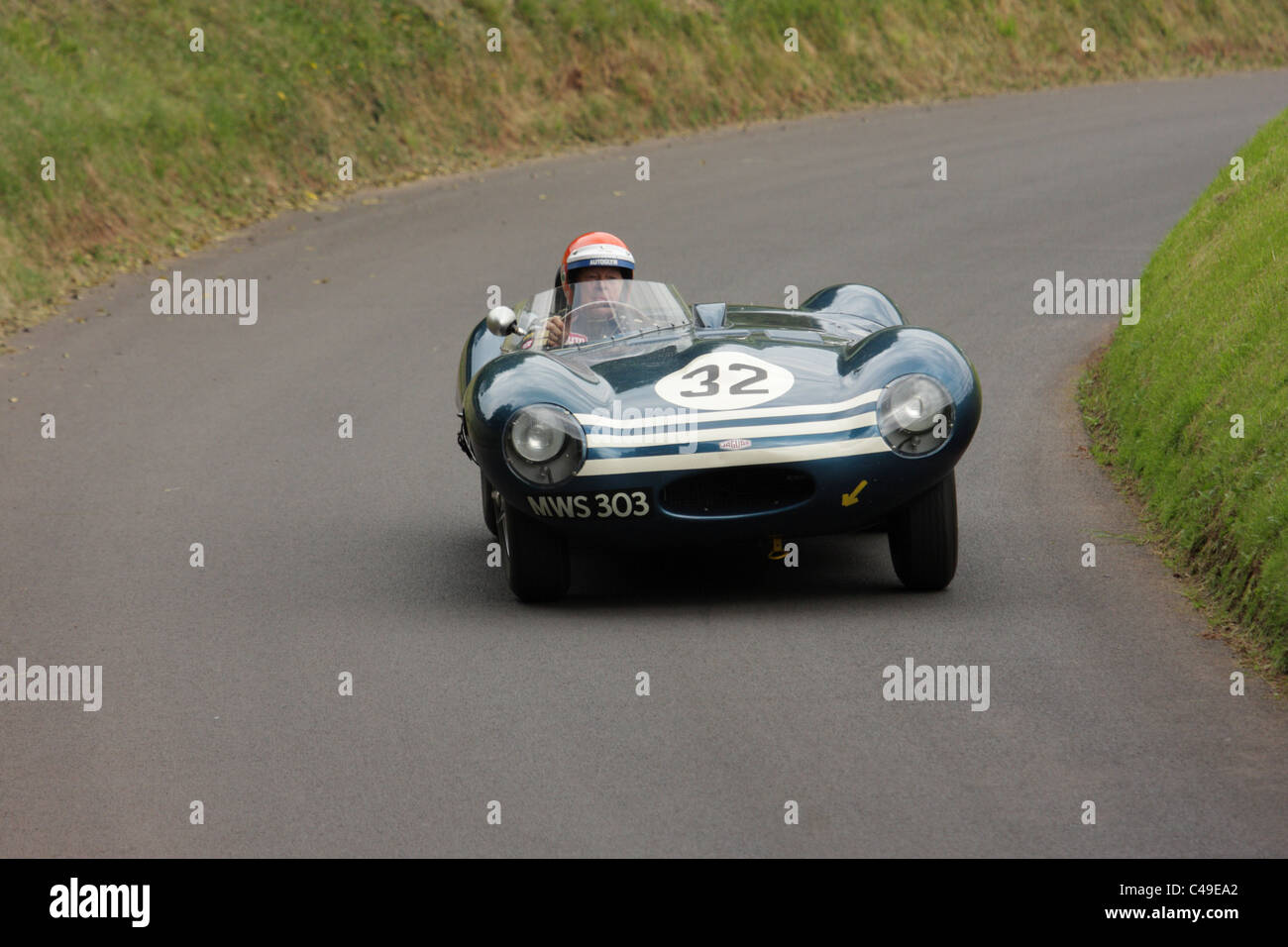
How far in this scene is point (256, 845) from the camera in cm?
466

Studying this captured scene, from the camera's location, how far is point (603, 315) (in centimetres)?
818

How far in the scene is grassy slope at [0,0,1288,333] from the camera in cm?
1599

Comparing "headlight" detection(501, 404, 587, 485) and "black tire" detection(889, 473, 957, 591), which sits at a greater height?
"headlight" detection(501, 404, 587, 485)

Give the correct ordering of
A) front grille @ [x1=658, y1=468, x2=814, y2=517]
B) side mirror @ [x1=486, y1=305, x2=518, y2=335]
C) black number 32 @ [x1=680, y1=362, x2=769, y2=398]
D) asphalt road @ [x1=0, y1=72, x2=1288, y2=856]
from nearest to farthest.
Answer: asphalt road @ [x1=0, y1=72, x2=1288, y2=856]
front grille @ [x1=658, y1=468, x2=814, y2=517]
black number 32 @ [x1=680, y1=362, x2=769, y2=398]
side mirror @ [x1=486, y1=305, x2=518, y2=335]

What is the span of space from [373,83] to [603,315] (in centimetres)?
1305

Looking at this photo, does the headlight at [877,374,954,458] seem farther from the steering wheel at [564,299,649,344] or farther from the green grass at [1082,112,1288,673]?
the steering wheel at [564,299,649,344]

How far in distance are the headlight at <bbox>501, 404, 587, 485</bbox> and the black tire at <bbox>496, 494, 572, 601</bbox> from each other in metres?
0.28

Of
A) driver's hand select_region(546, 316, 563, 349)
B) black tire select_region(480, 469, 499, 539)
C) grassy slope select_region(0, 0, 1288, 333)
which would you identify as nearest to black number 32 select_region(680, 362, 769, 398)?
driver's hand select_region(546, 316, 563, 349)

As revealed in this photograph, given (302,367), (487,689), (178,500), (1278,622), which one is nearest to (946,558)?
(1278,622)

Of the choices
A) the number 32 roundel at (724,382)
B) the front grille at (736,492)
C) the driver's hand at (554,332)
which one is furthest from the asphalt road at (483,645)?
the driver's hand at (554,332)

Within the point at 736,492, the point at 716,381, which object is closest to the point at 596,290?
the point at 716,381

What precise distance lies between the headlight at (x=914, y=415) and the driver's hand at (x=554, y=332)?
6.31 feet

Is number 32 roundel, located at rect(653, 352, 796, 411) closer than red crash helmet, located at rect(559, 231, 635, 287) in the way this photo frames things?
Yes

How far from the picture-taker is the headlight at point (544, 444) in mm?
6660
